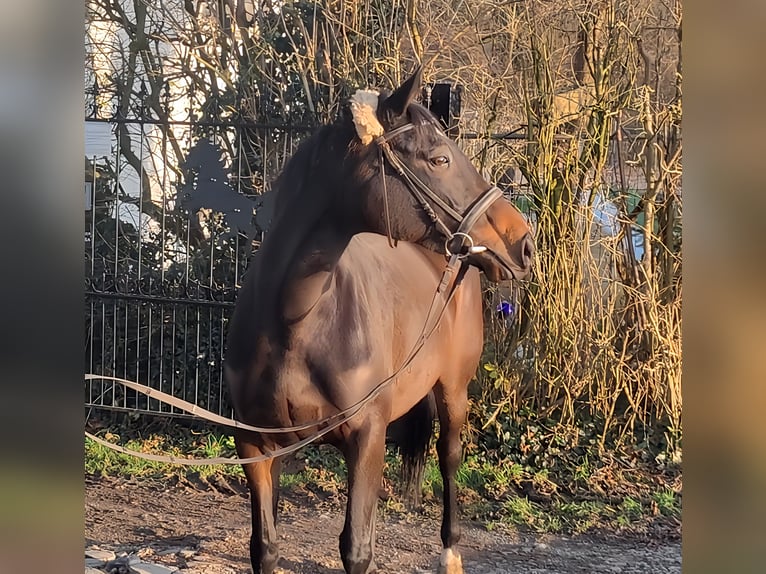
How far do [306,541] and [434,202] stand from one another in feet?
6.94

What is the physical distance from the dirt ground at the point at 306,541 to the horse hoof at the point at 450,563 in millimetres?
85

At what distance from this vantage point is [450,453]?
389 centimetres

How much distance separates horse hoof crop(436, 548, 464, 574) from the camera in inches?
148

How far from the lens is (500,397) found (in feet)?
14.8

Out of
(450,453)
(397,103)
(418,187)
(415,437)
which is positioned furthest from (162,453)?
(397,103)

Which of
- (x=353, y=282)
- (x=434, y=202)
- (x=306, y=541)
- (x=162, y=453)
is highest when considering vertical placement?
(x=434, y=202)

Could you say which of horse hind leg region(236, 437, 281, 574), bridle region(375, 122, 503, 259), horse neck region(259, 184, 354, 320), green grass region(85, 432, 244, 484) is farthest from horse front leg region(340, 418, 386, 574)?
green grass region(85, 432, 244, 484)

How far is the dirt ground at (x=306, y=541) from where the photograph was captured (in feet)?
12.9

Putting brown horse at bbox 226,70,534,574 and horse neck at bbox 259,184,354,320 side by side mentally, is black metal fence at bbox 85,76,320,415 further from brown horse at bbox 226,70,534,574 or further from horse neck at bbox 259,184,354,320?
horse neck at bbox 259,184,354,320

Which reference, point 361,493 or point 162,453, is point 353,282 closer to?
point 361,493

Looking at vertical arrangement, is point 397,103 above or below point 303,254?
above

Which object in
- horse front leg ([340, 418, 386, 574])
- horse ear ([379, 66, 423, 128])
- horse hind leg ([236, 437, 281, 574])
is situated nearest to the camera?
horse ear ([379, 66, 423, 128])
